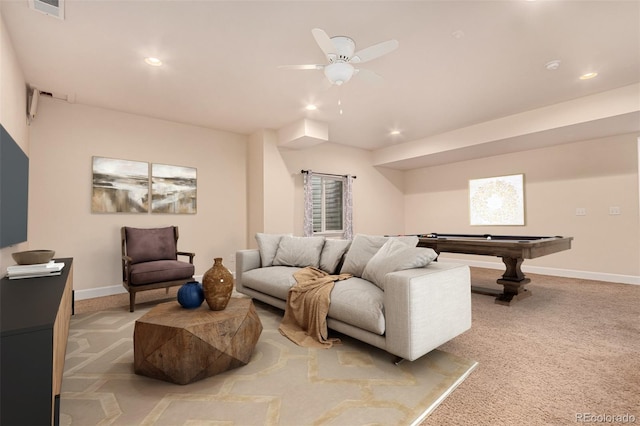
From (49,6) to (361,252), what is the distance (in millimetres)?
3333

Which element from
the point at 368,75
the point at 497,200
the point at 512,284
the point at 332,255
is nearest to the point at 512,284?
the point at 512,284

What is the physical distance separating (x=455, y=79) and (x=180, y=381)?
4.05 meters

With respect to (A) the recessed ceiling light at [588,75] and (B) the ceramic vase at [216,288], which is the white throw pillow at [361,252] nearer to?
(B) the ceramic vase at [216,288]

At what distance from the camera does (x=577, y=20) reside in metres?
2.53

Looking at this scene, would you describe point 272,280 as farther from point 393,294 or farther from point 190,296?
point 393,294

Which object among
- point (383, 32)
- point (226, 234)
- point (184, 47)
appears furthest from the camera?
point (226, 234)

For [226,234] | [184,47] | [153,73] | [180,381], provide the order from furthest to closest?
1. [226,234]
2. [153,73]
3. [184,47]
4. [180,381]

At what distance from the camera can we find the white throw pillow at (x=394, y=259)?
2432 millimetres

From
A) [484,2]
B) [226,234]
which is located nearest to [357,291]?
[484,2]

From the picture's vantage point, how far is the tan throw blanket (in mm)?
2549

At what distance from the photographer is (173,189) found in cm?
486

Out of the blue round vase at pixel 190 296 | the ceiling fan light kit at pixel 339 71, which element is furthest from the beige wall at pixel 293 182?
the blue round vase at pixel 190 296

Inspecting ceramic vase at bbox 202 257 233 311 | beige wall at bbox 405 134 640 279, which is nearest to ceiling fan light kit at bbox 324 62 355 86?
ceramic vase at bbox 202 257 233 311

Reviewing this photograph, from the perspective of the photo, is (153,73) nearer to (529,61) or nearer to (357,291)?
(357,291)
